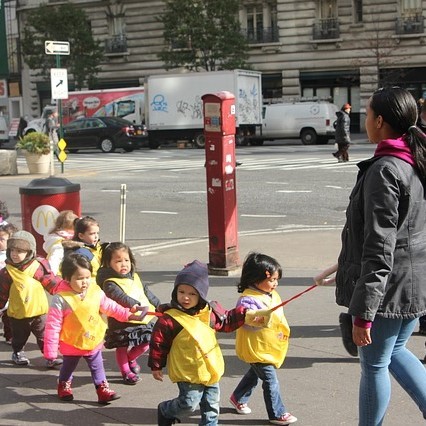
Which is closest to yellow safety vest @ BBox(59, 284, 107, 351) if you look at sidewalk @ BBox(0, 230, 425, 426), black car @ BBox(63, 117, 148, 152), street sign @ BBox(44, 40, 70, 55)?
sidewalk @ BBox(0, 230, 425, 426)

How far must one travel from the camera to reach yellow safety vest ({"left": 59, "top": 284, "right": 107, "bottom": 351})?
17.4 ft

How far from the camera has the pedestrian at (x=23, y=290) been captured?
6219mm

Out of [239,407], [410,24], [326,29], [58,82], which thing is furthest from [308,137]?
[239,407]

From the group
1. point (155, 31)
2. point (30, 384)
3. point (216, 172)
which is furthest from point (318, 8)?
→ point (30, 384)

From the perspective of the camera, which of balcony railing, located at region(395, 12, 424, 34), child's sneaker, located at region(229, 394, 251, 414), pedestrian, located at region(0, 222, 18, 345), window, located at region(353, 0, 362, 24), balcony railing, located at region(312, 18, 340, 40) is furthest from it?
balcony railing, located at region(312, 18, 340, 40)

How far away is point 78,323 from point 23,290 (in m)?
1.07

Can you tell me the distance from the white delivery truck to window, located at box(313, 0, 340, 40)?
7.77 metres

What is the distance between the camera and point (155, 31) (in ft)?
159

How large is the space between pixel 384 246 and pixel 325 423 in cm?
154

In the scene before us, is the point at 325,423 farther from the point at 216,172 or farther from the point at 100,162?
the point at 100,162

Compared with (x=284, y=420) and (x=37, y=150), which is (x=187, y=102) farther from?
(x=284, y=420)

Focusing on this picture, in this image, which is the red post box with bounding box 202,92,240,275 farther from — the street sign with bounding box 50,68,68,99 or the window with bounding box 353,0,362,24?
the window with bounding box 353,0,362,24

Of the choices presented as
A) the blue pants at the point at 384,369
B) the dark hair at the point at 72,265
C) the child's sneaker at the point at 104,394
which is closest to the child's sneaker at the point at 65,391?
the child's sneaker at the point at 104,394

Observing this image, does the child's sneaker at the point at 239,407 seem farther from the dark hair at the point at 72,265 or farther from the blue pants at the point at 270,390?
the dark hair at the point at 72,265
